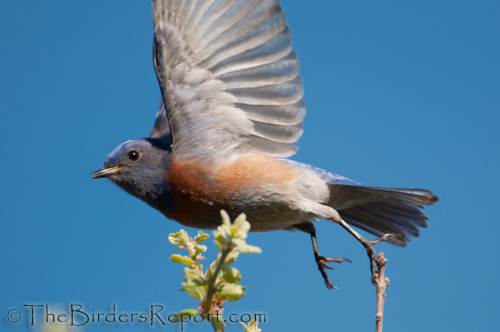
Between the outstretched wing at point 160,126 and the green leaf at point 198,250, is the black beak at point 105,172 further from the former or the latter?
the green leaf at point 198,250

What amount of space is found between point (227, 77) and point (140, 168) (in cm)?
100

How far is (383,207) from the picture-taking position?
4.56 metres

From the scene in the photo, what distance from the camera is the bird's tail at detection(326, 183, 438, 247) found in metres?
4.14

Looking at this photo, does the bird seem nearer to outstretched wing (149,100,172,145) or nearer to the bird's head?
the bird's head

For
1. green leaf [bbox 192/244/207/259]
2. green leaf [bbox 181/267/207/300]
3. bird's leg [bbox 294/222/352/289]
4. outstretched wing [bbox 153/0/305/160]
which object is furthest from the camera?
bird's leg [bbox 294/222/352/289]

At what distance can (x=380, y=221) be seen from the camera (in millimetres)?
4660

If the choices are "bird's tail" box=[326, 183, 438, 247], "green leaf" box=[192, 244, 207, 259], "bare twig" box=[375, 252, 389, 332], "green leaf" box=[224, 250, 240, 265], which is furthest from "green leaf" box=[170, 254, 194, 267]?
"bird's tail" box=[326, 183, 438, 247]

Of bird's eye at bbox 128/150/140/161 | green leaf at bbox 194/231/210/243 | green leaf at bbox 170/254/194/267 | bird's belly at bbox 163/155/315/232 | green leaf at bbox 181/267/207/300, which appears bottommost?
green leaf at bbox 181/267/207/300

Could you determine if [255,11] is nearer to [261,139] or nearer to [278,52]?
[278,52]

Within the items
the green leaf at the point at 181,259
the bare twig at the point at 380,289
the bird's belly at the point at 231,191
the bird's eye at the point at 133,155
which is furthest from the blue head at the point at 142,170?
the green leaf at the point at 181,259

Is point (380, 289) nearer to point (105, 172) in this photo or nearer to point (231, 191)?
point (231, 191)

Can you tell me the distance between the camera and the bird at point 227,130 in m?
3.62

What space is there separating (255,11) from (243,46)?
27cm

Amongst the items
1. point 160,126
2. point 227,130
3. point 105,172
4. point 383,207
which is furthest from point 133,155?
point 383,207
